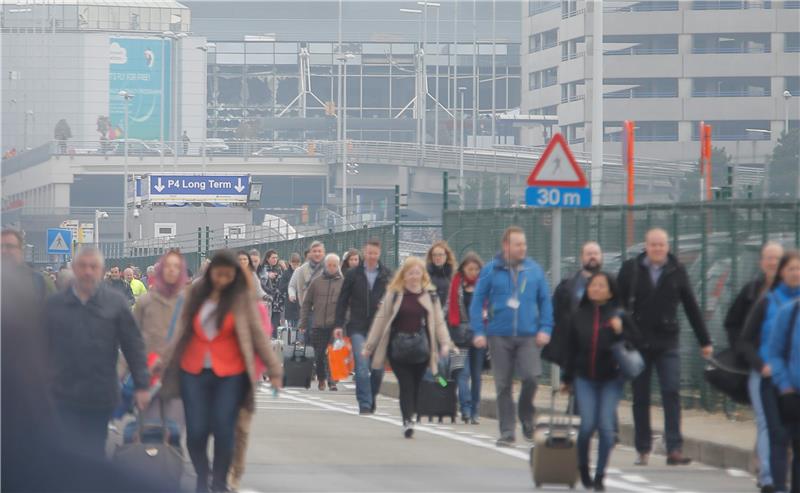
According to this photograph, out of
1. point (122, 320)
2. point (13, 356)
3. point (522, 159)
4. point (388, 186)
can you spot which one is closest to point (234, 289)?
point (122, 320)

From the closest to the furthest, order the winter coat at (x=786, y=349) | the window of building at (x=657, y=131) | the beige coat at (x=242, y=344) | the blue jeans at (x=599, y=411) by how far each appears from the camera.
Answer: the beige coat at (x=242, y=344) → the winter coat at (x=786, y=349) → the blue jeans at (x=599, y=411) → the window of building at (x=657, y=131)

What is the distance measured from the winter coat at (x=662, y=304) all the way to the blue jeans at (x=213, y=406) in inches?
153

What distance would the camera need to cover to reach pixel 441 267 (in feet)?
60.3

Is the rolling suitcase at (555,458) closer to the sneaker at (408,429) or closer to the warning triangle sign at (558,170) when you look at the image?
the sneaker at (408,429)

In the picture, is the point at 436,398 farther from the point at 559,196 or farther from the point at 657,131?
the point at 657,131

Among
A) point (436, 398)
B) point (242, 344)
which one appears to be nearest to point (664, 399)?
point (436, 398)

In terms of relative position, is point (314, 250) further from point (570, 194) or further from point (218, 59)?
point (218, 59)

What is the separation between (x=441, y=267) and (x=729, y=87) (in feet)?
300

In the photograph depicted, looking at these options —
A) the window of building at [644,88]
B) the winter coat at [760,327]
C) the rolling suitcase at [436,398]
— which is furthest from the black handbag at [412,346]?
the window of building at [644,88]

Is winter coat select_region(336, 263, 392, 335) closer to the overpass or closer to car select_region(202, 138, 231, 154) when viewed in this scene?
the overpass

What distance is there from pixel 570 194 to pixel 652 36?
93789 millimetres

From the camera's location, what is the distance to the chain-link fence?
1638 centimetres

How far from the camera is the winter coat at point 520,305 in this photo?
15.2 metres

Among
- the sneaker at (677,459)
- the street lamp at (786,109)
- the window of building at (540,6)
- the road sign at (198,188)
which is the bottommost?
the sneaker at (677,459)
